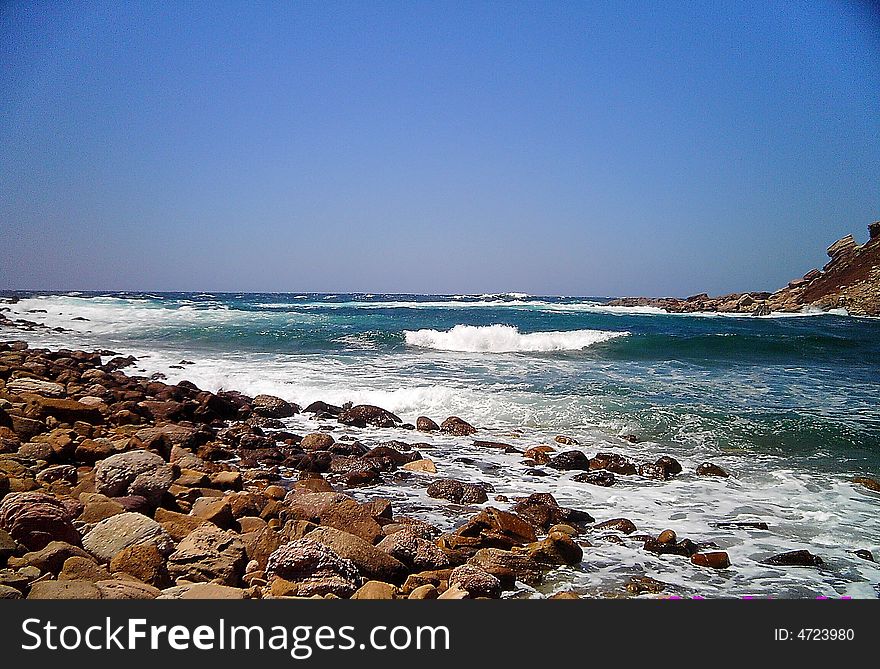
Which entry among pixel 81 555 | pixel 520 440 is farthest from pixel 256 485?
pixel 520 440

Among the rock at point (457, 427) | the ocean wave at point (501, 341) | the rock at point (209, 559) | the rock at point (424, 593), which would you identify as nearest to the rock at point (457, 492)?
the rock at point (424, 593)

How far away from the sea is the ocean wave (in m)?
0.09

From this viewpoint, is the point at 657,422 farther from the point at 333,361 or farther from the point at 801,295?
the point at 801,295

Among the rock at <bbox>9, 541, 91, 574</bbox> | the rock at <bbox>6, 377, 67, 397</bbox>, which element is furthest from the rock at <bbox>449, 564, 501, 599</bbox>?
the rock at <bbox>6, 377, 67, 397</bbox>

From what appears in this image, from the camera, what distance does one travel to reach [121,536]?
3273 millimetres

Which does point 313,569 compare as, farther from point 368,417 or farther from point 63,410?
point 368,417

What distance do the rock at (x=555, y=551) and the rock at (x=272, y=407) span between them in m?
6.24

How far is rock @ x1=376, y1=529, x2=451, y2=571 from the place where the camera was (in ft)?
11.6

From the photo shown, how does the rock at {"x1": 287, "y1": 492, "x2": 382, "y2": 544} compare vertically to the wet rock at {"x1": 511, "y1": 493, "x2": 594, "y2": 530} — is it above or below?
above

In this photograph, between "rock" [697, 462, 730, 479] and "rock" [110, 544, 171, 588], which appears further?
"rock" [697, 462, 730, 479]

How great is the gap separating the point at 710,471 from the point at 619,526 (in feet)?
8.11

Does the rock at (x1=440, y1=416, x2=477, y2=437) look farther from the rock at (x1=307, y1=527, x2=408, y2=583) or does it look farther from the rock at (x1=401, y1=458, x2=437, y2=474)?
the rock at (x1=307, y1=527, x2=408, y2=583)

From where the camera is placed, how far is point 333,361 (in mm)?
14781
